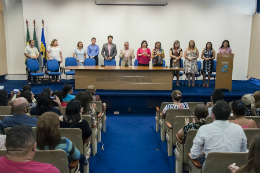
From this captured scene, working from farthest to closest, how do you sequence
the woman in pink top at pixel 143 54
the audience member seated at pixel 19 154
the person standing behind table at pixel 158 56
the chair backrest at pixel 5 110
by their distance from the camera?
the woman in pink top at pixel 143 54 → the person standing behind table at pixel 158 56 → the chair backrest at pixel 5 110 → the audience member seated at pixel 19 154

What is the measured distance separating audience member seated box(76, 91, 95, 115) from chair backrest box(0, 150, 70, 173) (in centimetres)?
142

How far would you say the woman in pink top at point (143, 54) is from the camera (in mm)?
6673

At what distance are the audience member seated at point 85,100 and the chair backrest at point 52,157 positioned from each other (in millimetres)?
1420

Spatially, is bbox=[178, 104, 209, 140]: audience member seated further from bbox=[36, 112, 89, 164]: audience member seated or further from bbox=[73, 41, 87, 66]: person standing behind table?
bbox=[73, 41, 87, 66]: person standing behind table

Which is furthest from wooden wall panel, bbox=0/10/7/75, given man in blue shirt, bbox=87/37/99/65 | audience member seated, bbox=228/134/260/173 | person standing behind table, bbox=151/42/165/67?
audience member seated, bbox=228/134/260/173

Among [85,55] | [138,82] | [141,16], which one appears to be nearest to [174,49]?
[138,82]

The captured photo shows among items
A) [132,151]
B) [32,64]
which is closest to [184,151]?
[132,151]

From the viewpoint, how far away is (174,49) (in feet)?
22.5

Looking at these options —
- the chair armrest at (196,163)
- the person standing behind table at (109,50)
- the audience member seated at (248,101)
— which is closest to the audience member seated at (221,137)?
the chair armrest at (196,163)

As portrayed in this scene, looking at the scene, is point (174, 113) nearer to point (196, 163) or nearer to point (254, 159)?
point (196, 163)

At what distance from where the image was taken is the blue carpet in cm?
299

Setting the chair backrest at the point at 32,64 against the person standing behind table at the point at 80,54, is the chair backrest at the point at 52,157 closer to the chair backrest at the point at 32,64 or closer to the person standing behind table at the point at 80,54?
the chair backrest at the point at 32,64

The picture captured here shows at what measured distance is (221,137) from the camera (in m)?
2.02

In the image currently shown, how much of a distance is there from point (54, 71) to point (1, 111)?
14.0ft
